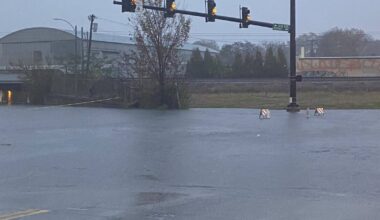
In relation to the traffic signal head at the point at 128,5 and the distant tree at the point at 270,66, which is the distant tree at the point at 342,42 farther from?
the traffic signal head at the point at 128,5

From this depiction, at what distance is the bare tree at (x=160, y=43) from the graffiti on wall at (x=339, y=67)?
6631cm

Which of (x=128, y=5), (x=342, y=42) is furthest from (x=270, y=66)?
(x=342, y=42)

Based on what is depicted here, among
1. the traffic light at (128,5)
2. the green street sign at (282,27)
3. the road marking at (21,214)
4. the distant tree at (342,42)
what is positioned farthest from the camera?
the distant tree at (342,42)

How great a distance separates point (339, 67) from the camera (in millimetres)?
110688

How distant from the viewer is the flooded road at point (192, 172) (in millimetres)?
9617

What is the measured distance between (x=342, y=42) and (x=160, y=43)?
12303 cm

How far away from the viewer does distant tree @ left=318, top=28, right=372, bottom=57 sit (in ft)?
519

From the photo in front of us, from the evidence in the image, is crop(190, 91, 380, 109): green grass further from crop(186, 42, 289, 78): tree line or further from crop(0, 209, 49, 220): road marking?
crop(186, 42, 289, 78): tree line

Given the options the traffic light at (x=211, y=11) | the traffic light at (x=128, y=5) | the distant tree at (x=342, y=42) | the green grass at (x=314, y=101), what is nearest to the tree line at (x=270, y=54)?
the distant tree at (x=342, y=42)

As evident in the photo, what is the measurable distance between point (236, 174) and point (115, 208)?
4214 mm

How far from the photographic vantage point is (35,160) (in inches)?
639

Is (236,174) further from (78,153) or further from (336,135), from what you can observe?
(336,135)

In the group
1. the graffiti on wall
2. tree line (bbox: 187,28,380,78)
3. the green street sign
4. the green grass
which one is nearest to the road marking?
the green street sign

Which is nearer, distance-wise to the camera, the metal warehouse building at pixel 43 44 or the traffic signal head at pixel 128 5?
the traffic signal head at pixel 128 5
